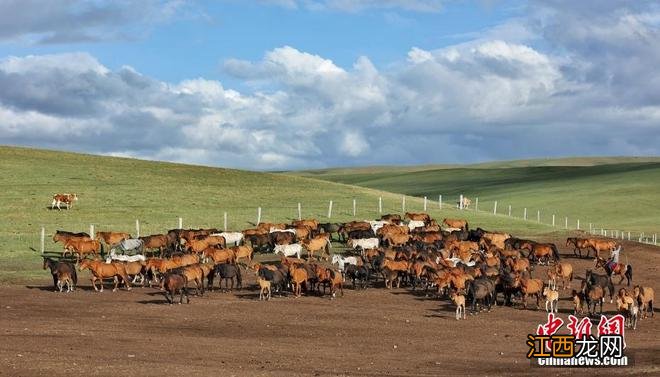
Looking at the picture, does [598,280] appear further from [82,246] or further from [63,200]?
[63,200]

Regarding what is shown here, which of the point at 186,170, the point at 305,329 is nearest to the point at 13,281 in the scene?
the point at 305,329

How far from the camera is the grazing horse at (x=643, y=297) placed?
30.4 m

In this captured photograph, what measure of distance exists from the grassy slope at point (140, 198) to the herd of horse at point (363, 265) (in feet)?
16.5

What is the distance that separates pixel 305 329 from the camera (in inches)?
1081

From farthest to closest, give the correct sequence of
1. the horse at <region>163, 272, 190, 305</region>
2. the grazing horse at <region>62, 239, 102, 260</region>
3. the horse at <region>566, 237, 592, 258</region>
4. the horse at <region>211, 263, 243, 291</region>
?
the horse at <region>566, 237, 592, 258</region>
the grazing horse at <region>62, 239, 102, 260</region>
the horse at <region>211, 263, 243, 291</region>
the horse at <region>163, 272, 190, 305</region>

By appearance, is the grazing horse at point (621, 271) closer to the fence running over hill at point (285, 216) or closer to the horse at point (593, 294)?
the horse at point (593, 294)

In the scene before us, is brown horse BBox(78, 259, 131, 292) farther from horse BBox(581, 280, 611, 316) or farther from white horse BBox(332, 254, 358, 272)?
horse BBox(581, 280, 611, 316)

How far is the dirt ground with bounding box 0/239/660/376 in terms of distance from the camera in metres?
20.9

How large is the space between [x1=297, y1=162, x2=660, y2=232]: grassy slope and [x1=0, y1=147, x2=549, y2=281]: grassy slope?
2238 cm

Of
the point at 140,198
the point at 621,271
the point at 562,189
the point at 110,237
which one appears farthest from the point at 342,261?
the point at 562,189

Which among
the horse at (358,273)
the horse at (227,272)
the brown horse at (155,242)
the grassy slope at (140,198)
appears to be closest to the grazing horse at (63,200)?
the grassy slope at (140,198)

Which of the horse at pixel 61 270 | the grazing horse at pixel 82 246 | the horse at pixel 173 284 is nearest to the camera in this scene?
the horse at pixel 173 284

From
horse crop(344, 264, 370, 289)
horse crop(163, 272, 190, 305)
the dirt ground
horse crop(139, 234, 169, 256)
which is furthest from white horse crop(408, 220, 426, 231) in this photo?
horse crop(163, 272, 190, 305)

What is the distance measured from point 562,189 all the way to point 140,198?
60611 millimetres
